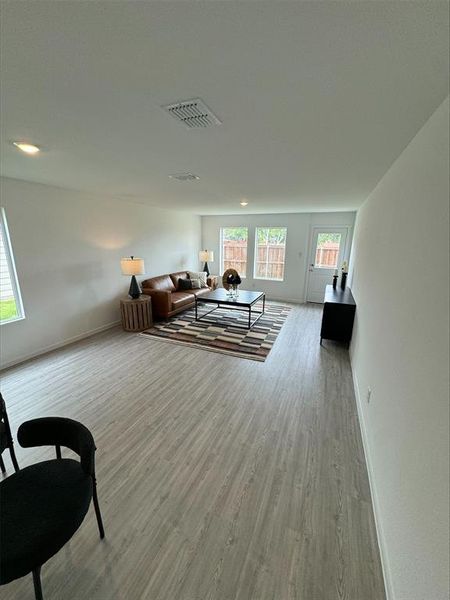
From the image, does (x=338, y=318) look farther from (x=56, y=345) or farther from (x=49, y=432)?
(x=56, y=345)

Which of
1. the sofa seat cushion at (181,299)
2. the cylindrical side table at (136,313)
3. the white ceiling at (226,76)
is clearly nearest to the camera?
the white ceiling at (226,76)

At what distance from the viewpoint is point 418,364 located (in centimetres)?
117

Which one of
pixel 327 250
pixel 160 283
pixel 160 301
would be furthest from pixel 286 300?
pixel 160 301

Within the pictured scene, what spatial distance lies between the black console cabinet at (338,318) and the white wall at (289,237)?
2793 millimetres

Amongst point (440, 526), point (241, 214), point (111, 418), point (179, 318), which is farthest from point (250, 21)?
point (241, 214)

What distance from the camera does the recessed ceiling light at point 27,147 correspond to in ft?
6.24

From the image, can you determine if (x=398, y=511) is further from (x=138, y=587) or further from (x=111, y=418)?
A: (x=111, y=418)

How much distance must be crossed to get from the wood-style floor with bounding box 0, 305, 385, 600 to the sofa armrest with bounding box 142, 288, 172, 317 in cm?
171

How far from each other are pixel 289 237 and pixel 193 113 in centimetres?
550

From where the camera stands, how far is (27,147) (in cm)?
196

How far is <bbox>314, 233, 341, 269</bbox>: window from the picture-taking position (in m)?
6.22

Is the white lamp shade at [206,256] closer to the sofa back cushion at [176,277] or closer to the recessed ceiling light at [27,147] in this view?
the sofa back cushion at [176,277]

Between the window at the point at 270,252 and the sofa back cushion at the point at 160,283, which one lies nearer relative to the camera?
the sofa back cushion at the point at 160,283

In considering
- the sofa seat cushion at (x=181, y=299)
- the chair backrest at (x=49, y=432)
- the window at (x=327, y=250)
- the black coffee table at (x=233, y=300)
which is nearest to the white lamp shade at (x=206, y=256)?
the sofa seat cushion at (x=181, y=299)
